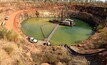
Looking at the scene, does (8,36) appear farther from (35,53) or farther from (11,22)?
(11,22)

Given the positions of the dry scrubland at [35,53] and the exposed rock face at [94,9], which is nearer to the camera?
the dry scrubland at [35,53]

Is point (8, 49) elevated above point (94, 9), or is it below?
above

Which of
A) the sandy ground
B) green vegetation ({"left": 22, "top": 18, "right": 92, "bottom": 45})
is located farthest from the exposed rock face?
the sandy ground

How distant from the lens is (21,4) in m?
63.9

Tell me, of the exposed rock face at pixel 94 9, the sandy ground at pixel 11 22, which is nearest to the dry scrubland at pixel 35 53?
the sandy ground at pixel 11 22

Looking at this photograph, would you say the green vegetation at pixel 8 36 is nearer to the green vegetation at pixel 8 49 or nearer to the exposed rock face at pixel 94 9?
the green vegetation at pixel 8 49

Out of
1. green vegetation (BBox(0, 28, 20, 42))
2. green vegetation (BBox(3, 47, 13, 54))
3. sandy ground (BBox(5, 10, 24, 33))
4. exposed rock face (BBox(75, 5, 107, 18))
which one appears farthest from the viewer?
exposed rock face (BBox(75, 5, 107, 18))

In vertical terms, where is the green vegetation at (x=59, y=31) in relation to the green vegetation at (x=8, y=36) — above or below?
below

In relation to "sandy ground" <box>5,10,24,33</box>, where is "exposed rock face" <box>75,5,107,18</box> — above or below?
below

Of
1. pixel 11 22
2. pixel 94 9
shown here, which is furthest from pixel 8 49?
pixel 94 9

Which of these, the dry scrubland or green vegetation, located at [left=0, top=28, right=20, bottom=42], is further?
green vegetation, located at [left=0, top=28, right=20, bottom=42]

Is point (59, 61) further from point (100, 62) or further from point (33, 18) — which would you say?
point (33, 18)

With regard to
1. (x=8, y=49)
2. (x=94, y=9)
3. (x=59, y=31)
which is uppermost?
(x=8, y=49)

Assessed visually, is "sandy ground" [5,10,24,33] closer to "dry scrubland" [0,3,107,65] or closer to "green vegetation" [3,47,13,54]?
"dry scrubland" [0,3,107,65]
